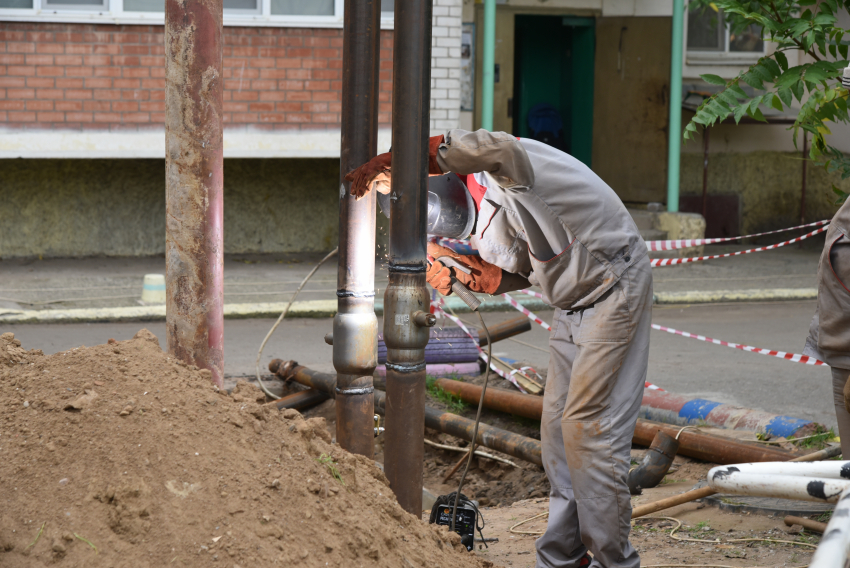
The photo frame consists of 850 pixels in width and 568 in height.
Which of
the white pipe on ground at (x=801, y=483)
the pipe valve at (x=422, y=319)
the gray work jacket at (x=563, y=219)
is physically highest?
the gray work jacket at (x=563, y=219)

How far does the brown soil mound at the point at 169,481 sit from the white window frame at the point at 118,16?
335 inches

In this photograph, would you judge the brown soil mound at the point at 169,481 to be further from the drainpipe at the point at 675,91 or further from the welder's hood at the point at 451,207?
the drainpipe at the point at 675,91

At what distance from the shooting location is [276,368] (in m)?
6.75

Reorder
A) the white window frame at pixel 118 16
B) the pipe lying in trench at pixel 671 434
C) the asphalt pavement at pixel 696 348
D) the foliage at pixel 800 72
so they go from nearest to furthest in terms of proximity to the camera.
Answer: the pipe lying in trench at pixel 671 434
the foliage at pixel 800 72
the asphalt pavement at pixel 696 348
the white window frame at pixel 118 16

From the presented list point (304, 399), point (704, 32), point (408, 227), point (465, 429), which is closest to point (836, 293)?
point (408, 227)

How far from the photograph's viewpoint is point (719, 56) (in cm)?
1470

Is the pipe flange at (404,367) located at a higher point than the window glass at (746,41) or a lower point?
lower

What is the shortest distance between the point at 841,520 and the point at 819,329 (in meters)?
2.45

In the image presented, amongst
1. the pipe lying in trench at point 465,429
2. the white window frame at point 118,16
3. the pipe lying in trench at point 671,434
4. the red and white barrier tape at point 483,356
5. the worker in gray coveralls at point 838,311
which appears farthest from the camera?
the white window frame at point 118,16

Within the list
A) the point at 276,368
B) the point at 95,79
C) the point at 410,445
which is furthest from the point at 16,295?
the point at 410,445

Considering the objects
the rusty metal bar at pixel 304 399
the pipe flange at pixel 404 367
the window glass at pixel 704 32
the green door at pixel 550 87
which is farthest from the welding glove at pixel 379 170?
the window glass at pixel 704 32

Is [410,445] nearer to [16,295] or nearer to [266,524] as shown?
[266,524]

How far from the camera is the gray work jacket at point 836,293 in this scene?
358cm

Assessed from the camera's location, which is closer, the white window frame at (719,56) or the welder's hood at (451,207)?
the welder's hood at (451,207)
